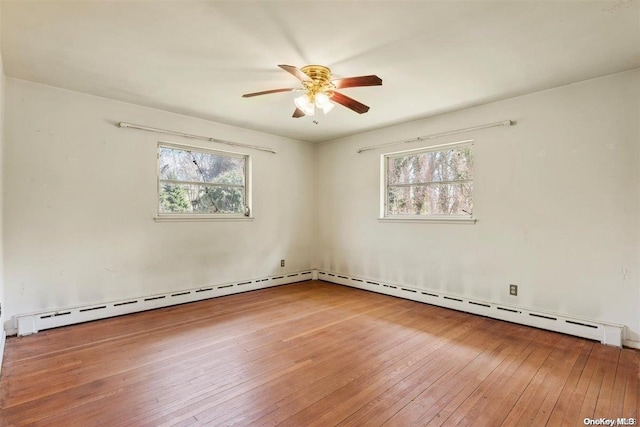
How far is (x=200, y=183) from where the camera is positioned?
4.32 metres

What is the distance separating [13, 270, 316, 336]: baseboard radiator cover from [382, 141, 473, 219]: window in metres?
2.26

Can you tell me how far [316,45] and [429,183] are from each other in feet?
8.40

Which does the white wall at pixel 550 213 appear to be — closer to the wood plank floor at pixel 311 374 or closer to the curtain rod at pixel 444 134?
the curtain rod at pixel 444 134

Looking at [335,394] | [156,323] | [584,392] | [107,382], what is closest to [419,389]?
[335,394]

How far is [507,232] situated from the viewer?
11.3ft

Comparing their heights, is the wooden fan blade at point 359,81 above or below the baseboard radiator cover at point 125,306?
above

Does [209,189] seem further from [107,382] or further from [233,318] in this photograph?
[107,382]

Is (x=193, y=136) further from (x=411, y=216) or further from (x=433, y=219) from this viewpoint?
(x=433, y=219)

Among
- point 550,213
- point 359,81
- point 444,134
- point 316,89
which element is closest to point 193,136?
point 316,89

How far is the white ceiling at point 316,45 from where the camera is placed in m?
1.95

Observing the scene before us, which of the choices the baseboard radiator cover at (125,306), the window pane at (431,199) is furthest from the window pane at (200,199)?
the window pane at (431,199)

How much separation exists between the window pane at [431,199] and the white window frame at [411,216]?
6 centimetres

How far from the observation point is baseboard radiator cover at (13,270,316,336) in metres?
3.03

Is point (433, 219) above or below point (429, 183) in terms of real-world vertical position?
below
